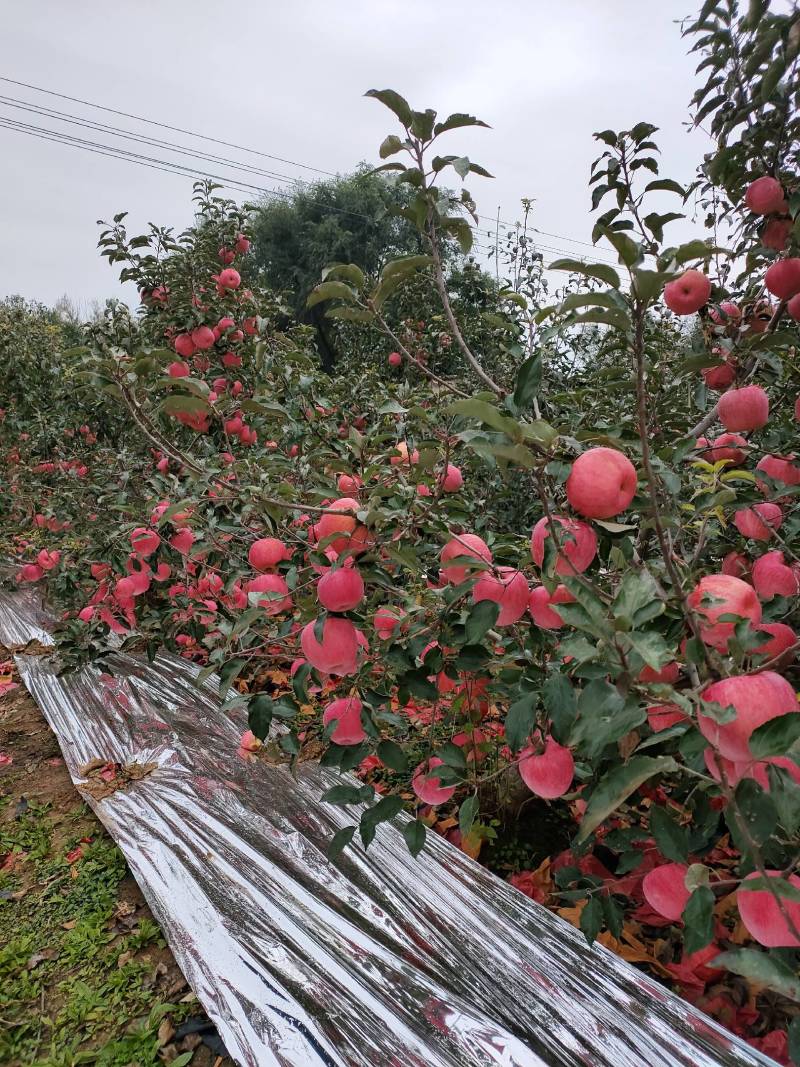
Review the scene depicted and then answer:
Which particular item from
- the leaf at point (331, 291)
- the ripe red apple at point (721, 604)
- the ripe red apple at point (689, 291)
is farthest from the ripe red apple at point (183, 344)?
the ripe red apple at point (721, 604)

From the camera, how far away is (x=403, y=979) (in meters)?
1.39

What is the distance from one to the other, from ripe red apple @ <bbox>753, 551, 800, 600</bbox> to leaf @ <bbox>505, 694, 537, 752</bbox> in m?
0.47

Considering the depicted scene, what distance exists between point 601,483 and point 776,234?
1325 mm

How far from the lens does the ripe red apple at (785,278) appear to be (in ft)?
4.59

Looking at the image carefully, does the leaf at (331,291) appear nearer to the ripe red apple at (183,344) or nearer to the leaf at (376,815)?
the leaf at (376,815)

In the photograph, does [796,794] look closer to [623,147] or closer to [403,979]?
[403,979]

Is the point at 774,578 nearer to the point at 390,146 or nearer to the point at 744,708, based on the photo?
the point at 744,708

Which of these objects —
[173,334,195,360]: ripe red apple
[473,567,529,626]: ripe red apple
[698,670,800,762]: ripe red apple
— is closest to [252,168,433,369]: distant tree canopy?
[173,334,195,360]: ripe red apple

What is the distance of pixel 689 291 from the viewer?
140cm

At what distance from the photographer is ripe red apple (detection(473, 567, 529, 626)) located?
971mm

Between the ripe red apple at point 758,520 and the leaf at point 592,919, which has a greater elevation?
the ripe red apple at point 758,520

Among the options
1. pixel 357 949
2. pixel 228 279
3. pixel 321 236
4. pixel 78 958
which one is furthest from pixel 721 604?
pixel 321 236

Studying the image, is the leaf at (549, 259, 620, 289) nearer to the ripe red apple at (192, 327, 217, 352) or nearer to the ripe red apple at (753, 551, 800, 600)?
the ripe red apple at (753, 551, 800, 600)

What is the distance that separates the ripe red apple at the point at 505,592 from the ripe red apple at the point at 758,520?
513 millimetres
